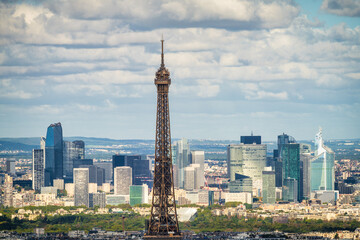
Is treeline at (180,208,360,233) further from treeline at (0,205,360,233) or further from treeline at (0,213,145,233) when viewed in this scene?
treeline at (0,213,145,233)

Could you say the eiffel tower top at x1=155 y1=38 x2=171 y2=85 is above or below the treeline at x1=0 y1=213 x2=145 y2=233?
above

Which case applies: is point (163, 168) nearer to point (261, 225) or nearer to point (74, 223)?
point (261, 225)

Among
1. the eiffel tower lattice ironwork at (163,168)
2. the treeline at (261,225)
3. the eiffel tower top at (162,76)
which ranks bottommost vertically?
the treeline at (261,225)

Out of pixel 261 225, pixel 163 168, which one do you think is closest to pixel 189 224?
pixel 261 225

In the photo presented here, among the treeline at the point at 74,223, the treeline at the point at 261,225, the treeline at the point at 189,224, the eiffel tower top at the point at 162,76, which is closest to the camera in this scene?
the eiffel tower top at the point at 162,76

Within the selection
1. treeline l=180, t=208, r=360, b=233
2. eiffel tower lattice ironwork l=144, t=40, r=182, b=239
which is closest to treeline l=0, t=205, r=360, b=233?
treeline l=180, t=208, r=360, b=233

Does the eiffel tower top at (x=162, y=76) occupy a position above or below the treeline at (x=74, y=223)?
above

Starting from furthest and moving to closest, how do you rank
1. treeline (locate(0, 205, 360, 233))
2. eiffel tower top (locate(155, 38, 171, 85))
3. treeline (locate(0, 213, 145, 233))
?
treeline (locate(0, 213, 145, 233)) < treeline (locate(0, 205, 360, 233)) < eiffel tower top (locate(155, 38, 171, 85))

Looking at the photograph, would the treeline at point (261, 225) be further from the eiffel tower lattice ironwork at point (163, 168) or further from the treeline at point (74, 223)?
the eiffel tower lattice ironwork at point (163, 168)

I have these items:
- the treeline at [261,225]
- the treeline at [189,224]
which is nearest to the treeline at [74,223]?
the treeline at [189,224]
